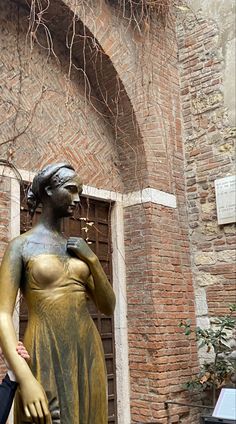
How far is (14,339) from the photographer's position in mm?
2043

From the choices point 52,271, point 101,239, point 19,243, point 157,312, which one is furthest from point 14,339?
point 101,239

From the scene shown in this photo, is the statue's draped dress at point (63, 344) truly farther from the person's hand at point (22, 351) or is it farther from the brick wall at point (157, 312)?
the brick wall at point (157, 312)

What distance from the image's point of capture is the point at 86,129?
5215mm

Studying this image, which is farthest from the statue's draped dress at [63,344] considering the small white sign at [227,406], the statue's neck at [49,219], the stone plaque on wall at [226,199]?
the stone plaque on wall at [226,199]

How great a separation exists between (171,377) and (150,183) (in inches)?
81.0

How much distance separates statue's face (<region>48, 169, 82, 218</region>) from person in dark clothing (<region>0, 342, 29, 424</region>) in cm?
66

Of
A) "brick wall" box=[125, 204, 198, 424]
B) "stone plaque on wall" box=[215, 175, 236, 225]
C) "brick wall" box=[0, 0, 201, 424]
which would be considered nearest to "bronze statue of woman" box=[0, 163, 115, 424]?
"brick wall" box=[0, 0, 201, 424]

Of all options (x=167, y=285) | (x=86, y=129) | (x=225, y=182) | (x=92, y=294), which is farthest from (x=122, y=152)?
(x=92, y=294)

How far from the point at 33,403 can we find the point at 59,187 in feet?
3.18

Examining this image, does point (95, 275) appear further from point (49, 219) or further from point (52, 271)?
point (49, 219)

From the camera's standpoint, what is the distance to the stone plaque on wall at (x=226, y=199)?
5.10m

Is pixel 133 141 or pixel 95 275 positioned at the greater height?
pixel 133 141

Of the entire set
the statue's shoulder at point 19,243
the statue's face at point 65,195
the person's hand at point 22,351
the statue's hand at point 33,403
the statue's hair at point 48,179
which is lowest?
the statue's hand at point 33,403

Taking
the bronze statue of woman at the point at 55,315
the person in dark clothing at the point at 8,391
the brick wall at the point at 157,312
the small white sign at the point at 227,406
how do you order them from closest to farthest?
the person in dark clothing at the point at 8,391
the bronze statue of woman at the point at 55,315
the small white sign at the point at 227,406
the brick wall at the point at 157,312
